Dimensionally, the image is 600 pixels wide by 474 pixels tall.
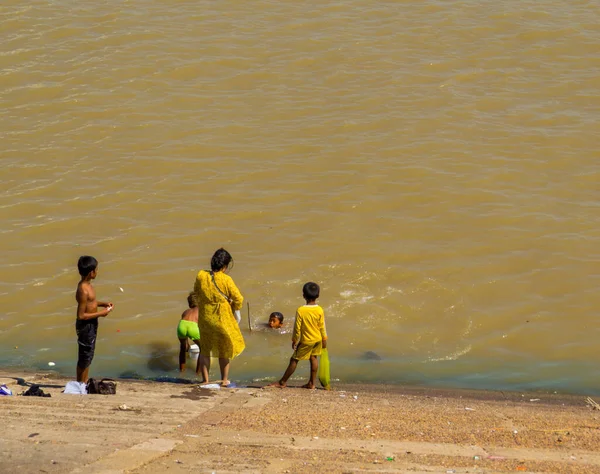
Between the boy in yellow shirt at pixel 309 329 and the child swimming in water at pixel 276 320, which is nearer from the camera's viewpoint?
the boy in yellow shirt at pixel 309 329

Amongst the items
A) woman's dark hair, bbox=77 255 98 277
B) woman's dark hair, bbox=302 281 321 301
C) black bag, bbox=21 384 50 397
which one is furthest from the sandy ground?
woman's dark hair, bbox=77 255 98 277

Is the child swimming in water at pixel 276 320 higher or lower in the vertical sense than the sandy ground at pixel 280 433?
higher

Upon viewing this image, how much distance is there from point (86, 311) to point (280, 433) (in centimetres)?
219

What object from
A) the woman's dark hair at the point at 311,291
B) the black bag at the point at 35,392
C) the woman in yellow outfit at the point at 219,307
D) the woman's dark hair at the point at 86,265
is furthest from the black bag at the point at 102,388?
the woman's dark hair at the point at 311,291

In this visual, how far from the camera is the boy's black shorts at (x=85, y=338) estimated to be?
798cm

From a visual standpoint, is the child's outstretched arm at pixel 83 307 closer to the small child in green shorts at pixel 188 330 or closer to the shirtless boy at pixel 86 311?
the shirtless boy at pixel 86 311

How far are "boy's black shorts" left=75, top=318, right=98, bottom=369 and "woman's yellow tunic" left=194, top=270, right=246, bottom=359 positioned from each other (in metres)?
0.97

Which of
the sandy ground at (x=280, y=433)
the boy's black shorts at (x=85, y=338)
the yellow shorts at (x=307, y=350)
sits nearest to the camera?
the sandy ground at (x=280, y=433)

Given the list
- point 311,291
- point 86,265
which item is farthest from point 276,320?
point 86,265

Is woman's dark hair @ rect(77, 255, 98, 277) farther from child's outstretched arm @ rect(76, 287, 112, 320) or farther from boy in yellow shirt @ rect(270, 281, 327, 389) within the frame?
boy in yellow shirt @ rect(270, 281, 327, 389)

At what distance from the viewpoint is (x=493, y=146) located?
45.3 feet

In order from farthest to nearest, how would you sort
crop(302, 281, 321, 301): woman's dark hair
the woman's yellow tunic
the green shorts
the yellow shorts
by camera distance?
the green shorts → the yellow shorts → crop(302, 281, 321, 301): woman's dark hair → the woman's yellow tunic

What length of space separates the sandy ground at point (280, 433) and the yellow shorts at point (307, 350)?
13.9 inches

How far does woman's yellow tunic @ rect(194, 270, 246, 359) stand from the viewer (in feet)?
26.5
